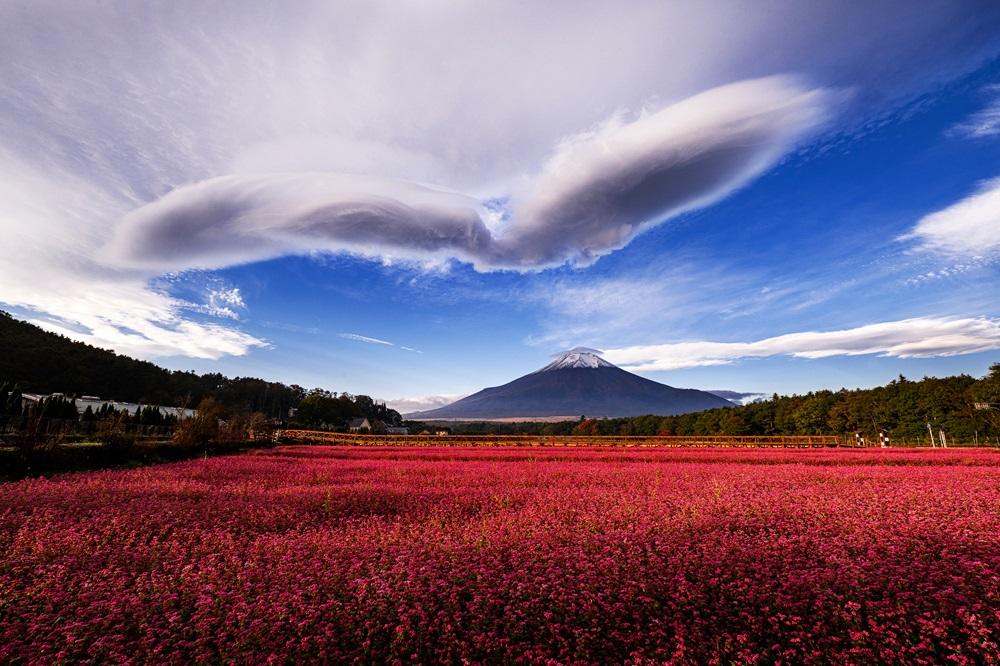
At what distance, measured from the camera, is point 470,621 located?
4867 millimetres

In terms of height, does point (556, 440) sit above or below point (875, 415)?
below

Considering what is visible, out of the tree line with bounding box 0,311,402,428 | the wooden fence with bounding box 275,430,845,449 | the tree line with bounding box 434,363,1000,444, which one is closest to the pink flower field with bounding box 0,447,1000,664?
the wooden fence with bounding box 275,430,845,449

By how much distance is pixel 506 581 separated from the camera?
18.3 ft

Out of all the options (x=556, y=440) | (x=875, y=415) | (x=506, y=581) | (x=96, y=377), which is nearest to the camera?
(x=506, y=581)

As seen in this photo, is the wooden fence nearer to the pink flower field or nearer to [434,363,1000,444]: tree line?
[434,363,1000,444]: tree line

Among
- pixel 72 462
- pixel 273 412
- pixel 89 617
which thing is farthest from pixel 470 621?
pixel 273 412

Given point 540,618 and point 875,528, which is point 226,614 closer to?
point 540,618

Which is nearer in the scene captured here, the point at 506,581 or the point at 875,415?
the point at 506,581

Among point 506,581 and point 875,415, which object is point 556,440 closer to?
point 506,581

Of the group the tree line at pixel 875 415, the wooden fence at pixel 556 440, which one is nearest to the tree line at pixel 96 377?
the wooden fence at pixel 556 440

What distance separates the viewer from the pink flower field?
4.33 meters

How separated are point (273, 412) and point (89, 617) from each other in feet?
555

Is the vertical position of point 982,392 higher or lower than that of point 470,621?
higher

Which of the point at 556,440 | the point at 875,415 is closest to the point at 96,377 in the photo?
the point at 556,440
